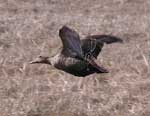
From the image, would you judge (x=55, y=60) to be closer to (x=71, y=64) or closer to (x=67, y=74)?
(x=71, y=64)

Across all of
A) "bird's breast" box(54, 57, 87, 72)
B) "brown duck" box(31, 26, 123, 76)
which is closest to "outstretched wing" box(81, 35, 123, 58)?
"brown duck" box(31, 26, 123, 76)

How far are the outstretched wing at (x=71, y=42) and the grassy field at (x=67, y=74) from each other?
49 cm

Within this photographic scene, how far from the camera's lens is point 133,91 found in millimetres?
6801

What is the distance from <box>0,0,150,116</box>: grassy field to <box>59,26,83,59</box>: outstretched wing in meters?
0.49

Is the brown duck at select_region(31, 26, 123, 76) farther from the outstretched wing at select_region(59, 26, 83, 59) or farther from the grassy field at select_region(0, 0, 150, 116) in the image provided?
the grassy field at select_region(0, 0, 150, 116)

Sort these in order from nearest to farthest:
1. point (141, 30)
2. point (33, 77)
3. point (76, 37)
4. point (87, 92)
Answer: point (76, 37)
point (87, 92)
point (33, 77)
point (141, 30)

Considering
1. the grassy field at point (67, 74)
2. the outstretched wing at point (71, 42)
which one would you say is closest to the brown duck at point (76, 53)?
the outstretched wing at point (71, 42)

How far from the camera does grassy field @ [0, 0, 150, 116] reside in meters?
6.43

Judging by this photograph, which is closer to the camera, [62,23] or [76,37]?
[76,37]

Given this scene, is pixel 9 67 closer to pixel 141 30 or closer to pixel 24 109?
pixel 24 109

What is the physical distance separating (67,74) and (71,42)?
1109 millimetres

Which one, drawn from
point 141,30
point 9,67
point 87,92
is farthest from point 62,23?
point 87,92

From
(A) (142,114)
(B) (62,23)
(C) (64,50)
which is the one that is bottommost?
(B) (62,23)

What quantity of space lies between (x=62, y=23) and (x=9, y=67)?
2.33m
